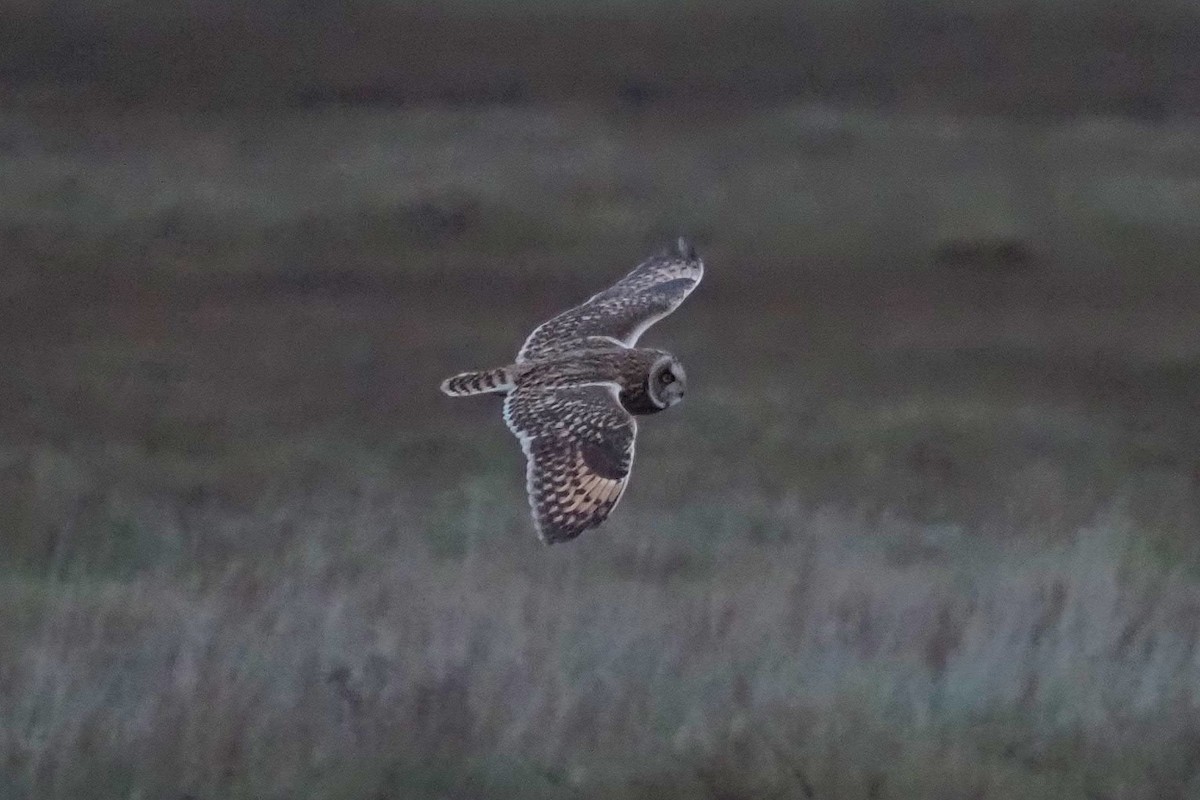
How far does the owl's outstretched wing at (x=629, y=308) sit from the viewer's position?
34.8 feet

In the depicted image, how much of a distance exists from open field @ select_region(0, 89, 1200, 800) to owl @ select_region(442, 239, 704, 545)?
0.30 meters

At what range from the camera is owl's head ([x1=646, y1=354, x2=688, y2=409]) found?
9766mm

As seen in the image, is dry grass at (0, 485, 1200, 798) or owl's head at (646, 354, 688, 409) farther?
owl's head at (646, 354, 688, 409)

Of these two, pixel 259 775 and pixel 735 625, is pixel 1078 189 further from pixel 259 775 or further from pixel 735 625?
pixel 259 775

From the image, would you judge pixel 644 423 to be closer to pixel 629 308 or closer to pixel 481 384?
pixel 629 308

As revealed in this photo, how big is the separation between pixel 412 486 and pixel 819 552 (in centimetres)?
227

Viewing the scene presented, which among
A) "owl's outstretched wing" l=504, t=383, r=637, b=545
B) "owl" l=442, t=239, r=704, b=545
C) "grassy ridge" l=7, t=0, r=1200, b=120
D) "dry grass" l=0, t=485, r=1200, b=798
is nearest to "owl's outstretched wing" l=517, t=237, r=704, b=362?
"owl" l=442, t=239, r=704, b=545

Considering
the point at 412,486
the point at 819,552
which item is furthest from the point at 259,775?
the point at 412,486

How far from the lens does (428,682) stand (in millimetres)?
7980

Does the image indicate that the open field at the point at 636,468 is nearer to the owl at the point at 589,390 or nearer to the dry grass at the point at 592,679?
the dry grass at the point at 592,679

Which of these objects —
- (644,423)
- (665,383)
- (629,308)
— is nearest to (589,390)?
(665,383)

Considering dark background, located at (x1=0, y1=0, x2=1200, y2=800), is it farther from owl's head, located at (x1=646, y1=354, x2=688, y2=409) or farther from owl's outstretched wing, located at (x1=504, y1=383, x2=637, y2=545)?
owl's head, located at (x1=646, y1=354, x2=688, y2=409)

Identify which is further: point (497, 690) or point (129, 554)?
point (129, 554)

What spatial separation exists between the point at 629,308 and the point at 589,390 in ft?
4.97
